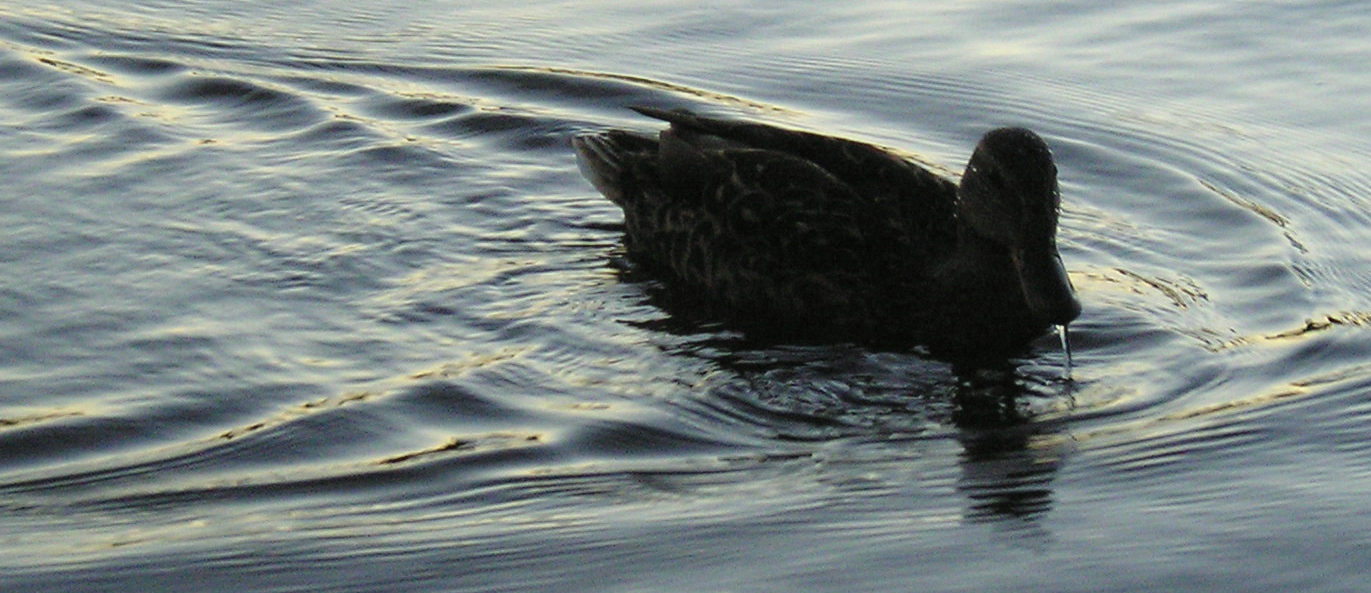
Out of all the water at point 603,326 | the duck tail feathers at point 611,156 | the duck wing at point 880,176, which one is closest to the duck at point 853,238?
the duck wing at point 880,176

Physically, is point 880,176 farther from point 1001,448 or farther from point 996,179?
point 1001,448

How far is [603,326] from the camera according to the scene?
7125mm

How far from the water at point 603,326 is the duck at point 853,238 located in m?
0.22

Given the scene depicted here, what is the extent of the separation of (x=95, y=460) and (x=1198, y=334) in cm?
336

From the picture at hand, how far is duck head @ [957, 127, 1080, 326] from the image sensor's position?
664 centimetres

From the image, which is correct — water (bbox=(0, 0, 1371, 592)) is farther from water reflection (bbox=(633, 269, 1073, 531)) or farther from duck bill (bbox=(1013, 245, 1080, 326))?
duck bill (bbox=(1013, 245, 1080, 326))

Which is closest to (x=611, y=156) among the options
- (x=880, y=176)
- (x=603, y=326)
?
(x=880, y=176)

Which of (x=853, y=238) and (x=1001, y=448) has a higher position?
(x=853, y=238)

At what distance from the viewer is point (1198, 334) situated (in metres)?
6.90

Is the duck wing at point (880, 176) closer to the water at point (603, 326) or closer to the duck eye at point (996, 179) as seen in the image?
the duck eye at point (996, 179)

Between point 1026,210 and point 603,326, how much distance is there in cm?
140

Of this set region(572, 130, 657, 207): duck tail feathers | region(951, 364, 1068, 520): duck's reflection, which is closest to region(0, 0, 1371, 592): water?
region(951, 364, 1068, 520): duck's reflection

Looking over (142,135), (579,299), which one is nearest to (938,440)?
(579,299)

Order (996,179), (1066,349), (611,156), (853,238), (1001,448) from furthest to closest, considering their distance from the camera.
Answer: (611,156), (853,238), (996,179), (1066,349), (1001,448)
